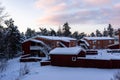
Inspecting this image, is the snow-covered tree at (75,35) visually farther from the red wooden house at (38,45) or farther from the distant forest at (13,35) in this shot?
the red wooden house at (38,45)

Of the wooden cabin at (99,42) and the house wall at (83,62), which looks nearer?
the house wall at (83,62)

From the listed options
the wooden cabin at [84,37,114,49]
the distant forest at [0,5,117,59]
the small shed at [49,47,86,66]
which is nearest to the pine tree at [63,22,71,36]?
the distant forest at [0,5,117,59]

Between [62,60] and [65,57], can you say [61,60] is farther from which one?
[65,57]

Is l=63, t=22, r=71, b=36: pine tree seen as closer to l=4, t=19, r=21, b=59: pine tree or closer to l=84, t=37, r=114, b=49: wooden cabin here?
l=84, t=37, r=114, b=49: wooden cabin

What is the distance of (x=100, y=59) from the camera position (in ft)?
120

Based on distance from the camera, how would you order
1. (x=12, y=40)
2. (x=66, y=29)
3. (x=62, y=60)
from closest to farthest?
(x=62, y=60) → (x=12, y=40) → (x=66, y=29)

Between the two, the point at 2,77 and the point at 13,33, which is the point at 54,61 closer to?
the point at 2,77

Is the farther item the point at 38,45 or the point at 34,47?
the point at 38,45

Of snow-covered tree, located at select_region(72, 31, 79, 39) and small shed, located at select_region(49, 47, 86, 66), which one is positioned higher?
snow-covered tree, located at select_region(72, 31, 79, 39)

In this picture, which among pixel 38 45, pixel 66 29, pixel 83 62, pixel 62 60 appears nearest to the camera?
pixel 83 62

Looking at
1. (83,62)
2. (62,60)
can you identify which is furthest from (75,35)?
(83,62)

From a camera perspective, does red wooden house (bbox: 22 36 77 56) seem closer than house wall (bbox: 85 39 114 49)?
Yes

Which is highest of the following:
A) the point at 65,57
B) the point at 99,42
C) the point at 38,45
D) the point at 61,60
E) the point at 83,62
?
the point at 99,42

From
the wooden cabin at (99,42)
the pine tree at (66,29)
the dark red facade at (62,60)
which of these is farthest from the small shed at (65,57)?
→ the pine tree at (66,29)
